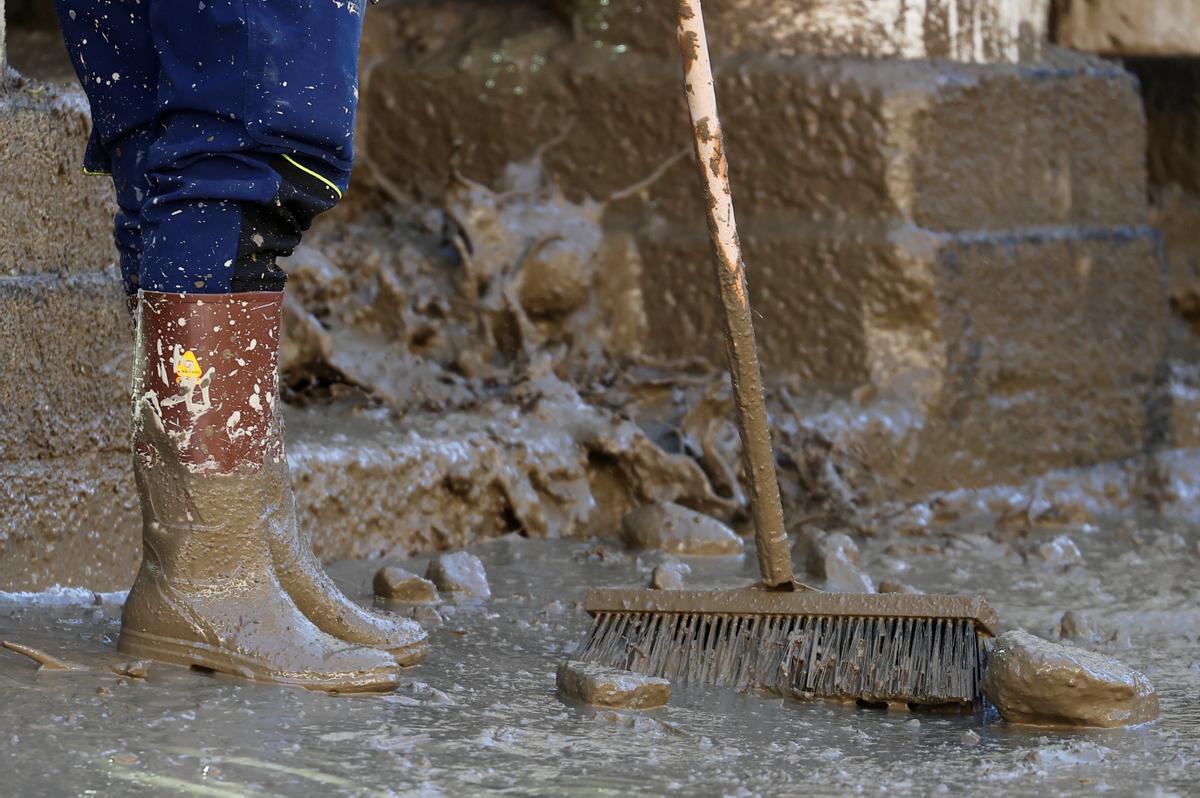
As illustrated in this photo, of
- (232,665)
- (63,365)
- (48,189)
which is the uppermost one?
(48,189)

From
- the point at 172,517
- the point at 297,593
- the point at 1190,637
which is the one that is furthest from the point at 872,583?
the point at 172,517

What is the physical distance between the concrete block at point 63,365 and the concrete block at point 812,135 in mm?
1376

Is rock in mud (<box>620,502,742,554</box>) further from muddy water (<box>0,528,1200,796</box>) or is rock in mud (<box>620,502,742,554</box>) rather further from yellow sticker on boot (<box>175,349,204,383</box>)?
yellow sticker on boot (<box>175,349,204,383</box>)

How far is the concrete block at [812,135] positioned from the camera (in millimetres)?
3549

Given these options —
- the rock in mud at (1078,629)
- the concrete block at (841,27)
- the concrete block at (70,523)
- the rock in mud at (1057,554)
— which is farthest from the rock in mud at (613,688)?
the concrete block at (841,27)

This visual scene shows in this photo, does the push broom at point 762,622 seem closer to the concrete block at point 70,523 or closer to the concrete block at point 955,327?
the concrete block at point 70,523

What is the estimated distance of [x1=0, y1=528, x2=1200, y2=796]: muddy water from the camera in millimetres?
1650

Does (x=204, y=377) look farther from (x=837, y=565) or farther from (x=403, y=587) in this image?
(x=837, y=565)

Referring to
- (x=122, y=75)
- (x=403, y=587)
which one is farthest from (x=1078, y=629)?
(x=122, y=75)

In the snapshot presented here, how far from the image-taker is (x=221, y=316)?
78.7 inches

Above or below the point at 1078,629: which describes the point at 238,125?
above

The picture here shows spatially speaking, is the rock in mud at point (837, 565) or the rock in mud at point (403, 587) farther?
the rock in mud at point (837, 565)

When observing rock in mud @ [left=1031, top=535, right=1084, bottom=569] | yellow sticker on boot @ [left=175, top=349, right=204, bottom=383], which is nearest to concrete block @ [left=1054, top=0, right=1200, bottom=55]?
rock in mud @ [left=1031, top=535, right=1084, bottom=569]

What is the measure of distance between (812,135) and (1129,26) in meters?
1.09
